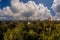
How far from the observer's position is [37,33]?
11.6ft

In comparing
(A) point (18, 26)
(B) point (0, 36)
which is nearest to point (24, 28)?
(A) point (18, 26)

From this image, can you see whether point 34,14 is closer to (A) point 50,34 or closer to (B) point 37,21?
(B) point 37,21

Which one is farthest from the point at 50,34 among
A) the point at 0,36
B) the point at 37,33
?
the point at 0,36

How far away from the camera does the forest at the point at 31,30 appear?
3516mm

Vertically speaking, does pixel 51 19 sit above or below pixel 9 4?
below

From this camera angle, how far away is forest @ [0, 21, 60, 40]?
11.5ft

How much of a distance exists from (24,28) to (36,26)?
0.20 m

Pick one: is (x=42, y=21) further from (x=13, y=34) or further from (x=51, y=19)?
(x=13, y=34)

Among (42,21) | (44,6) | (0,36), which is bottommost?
(0,36)

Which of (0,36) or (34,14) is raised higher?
(34,14)

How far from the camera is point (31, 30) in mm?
3555

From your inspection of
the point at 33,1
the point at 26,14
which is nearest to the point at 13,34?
the point at 26,14

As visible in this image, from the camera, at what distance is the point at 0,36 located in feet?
11.6

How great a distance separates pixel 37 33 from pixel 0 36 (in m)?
0.57
